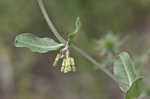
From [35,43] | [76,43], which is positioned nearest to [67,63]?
[35,43]

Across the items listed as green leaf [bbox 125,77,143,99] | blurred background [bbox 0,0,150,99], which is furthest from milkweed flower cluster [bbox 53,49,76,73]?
blurred background [bbox 0,0,150,99]

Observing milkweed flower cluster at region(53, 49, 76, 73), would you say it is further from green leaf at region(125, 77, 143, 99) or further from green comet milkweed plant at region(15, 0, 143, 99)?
green leaf at region(125, 77, 143, 99)

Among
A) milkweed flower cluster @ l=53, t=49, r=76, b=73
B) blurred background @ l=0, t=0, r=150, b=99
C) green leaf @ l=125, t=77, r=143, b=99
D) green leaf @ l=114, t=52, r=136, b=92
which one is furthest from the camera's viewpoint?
blurred background @ l=0, t=0, r=150, b=99

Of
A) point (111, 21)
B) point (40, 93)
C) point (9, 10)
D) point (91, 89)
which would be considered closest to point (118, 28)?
point (111, 21)

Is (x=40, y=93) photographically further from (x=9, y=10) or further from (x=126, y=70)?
(x=126, y=70)

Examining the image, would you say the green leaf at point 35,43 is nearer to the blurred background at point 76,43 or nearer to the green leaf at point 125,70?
the green leaf at point 125,70

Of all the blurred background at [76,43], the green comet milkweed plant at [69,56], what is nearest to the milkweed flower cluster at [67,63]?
the green comet milkweed plant at [69,56]
